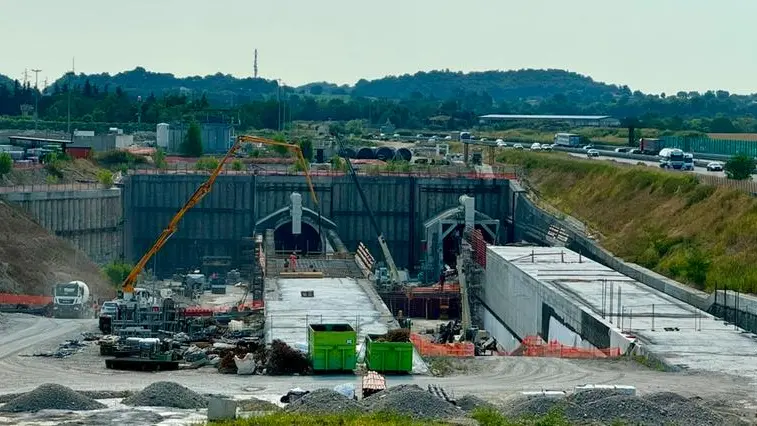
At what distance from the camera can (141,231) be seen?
311 feet

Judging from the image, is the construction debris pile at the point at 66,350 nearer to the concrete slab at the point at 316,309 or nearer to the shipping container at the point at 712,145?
the concrete slab at the point at 316,309

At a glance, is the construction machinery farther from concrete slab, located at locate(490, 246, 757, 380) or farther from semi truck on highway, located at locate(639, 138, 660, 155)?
semi truck on highway, located at locate(639, 138, 660, 155)

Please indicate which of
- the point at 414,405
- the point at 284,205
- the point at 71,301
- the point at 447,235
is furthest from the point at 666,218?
the point at 414,405

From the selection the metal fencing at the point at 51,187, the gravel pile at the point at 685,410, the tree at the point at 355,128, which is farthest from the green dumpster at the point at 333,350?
the tree at the point at 355,128

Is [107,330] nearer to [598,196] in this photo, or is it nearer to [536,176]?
[598,196]

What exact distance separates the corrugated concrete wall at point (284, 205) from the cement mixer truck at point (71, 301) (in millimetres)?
29074

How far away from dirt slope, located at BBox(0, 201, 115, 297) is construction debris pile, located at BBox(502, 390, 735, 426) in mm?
37121

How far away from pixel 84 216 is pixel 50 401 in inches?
1947

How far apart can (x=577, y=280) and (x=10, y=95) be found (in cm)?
12172

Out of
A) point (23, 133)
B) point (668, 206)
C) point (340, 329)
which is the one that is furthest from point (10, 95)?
point (340, 329)

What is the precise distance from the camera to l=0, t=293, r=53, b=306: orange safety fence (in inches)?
2557

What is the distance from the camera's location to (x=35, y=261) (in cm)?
7406

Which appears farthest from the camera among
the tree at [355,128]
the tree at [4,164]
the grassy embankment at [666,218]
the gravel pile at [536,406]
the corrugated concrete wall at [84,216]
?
the tree at [355,128]

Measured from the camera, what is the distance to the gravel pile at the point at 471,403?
124ft
